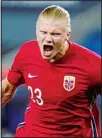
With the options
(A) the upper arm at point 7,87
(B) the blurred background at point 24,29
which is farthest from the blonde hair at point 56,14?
(B) the blurred background at point 24,29

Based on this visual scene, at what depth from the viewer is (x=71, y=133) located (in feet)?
5.84

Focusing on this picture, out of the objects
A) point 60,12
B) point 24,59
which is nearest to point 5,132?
point 24,59

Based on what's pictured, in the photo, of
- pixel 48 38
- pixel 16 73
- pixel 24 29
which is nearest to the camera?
pixel 48 38

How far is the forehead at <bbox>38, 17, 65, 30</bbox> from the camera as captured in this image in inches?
67.2

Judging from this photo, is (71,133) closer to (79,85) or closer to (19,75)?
(79,85)

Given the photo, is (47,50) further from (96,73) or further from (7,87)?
(7,87)

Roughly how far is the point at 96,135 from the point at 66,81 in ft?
0.82

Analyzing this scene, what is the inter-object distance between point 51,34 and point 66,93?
226 mm

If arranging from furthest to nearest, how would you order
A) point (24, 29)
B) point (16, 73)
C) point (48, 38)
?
point (24, 29)
point (16, 73)
point (48, 38)

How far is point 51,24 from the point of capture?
171 centimetres

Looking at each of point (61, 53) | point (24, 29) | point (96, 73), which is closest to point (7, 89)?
point (61, 53)

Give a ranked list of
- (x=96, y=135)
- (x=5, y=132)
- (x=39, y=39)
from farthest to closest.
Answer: (x=5, y=132) < (x=96, y=135) < (x=39, y=39)

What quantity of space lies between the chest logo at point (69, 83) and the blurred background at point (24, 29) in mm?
1248

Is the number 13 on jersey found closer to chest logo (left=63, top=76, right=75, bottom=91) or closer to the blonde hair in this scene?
chest logo (left=63, top=76, right=75, bottom=91)
